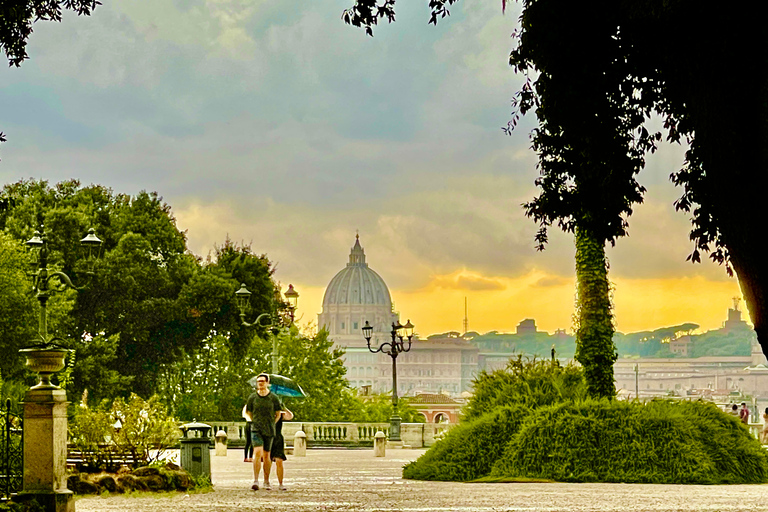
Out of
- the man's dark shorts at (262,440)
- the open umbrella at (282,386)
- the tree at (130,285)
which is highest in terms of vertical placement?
the tree at (130,285)

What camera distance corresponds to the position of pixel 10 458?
531 inches

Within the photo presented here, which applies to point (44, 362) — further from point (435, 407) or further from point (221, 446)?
point (435, 407)

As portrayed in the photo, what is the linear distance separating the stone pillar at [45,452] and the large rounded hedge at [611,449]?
8546 millimetres

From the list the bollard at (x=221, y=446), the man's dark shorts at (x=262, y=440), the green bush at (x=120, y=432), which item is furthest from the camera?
the bollard at (x=221, y=446)

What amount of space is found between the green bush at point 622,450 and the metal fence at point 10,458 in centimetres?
863

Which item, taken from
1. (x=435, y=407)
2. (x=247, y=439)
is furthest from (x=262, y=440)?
(x=435, y=407)

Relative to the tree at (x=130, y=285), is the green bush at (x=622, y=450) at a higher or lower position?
lower

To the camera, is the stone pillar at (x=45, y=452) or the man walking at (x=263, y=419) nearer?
the stone pillar at (x=45, y=452)

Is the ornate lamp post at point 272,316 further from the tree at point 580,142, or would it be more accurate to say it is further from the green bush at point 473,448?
the tree at point 580,142

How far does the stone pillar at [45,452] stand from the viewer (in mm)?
12930

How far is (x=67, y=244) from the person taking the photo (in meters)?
46.4

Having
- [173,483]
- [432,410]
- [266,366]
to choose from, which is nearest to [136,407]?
[173,483]

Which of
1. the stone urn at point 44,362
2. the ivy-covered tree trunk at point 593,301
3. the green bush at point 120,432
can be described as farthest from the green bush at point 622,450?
the stone urn at point 44,362

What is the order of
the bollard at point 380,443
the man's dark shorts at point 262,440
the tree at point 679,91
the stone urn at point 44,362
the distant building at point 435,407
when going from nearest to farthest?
the tree at point 679,91
the stone urn at point 44,362
the man's dark shorts at point 262,440
the bollard at point 380,443
the distant building at point 435,407
